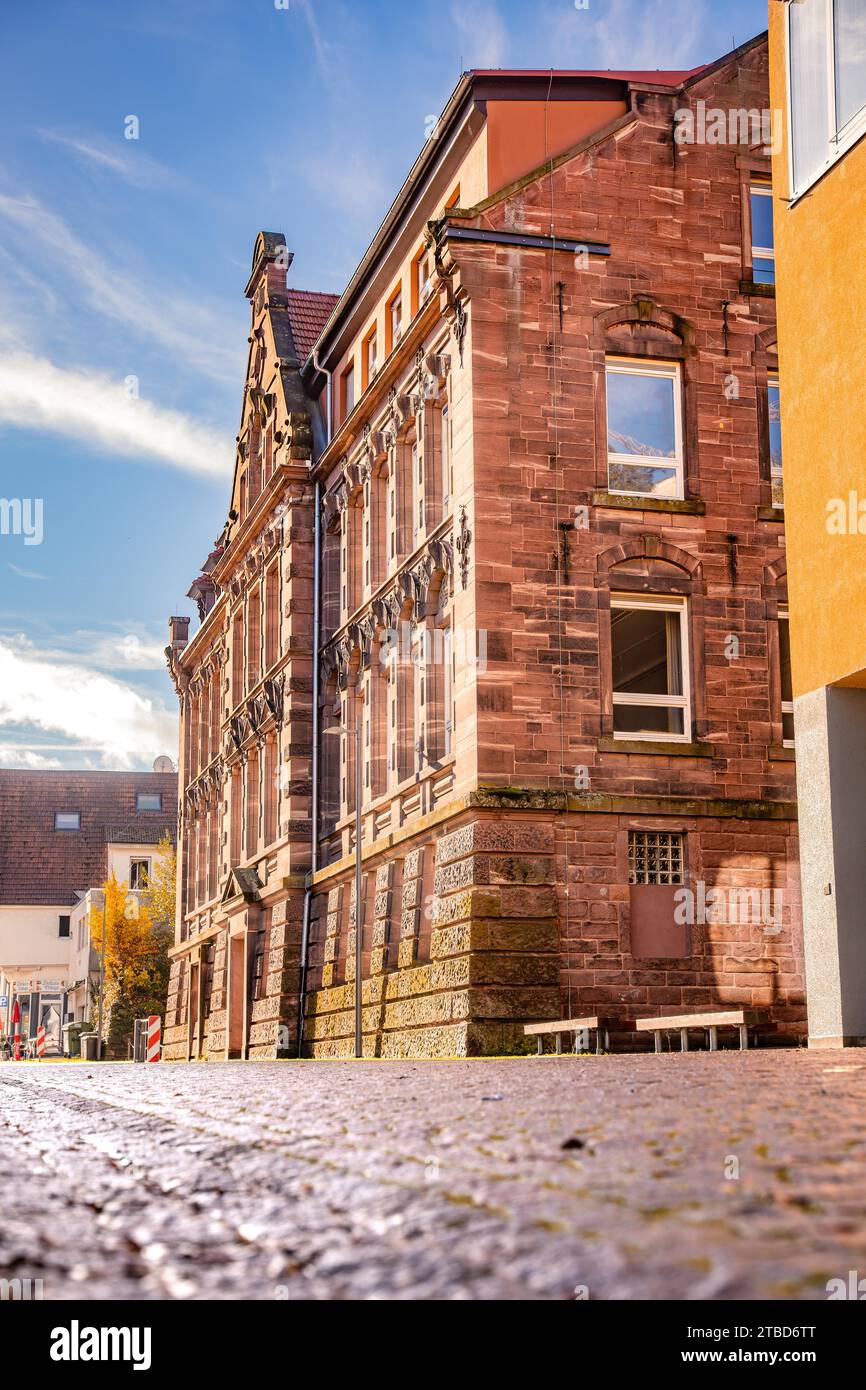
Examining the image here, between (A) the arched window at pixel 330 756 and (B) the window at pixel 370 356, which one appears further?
(A) the arched window at pixel 330 756

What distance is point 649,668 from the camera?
84.2 ft

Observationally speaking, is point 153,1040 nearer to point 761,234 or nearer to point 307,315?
point 307,315

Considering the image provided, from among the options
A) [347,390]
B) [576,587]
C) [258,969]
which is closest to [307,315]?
[347,390]

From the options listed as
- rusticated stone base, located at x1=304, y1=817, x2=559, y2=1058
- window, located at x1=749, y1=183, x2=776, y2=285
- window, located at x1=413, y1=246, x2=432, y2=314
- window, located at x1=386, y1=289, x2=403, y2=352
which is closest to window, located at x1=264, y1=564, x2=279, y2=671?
window, located at x1=386, y1=289, x2=403, y2=352

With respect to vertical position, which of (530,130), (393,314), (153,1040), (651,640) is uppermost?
(530,130)

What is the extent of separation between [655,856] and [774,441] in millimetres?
6809

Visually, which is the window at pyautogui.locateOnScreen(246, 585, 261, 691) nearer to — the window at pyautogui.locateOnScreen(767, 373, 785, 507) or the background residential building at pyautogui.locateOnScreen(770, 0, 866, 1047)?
the window at pyautogui.locateOnScreen(767, 373, 785, 507)

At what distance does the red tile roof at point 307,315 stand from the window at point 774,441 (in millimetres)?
15677

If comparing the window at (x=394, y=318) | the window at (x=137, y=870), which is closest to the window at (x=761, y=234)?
the window at (x=394, y=318)

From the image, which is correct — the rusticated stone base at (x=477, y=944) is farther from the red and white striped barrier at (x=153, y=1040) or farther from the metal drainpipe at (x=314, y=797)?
the red and white striped barrier at (x=153, y=1040)

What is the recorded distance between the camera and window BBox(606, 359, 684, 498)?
2598cm

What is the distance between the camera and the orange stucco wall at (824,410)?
15367 millimetres
